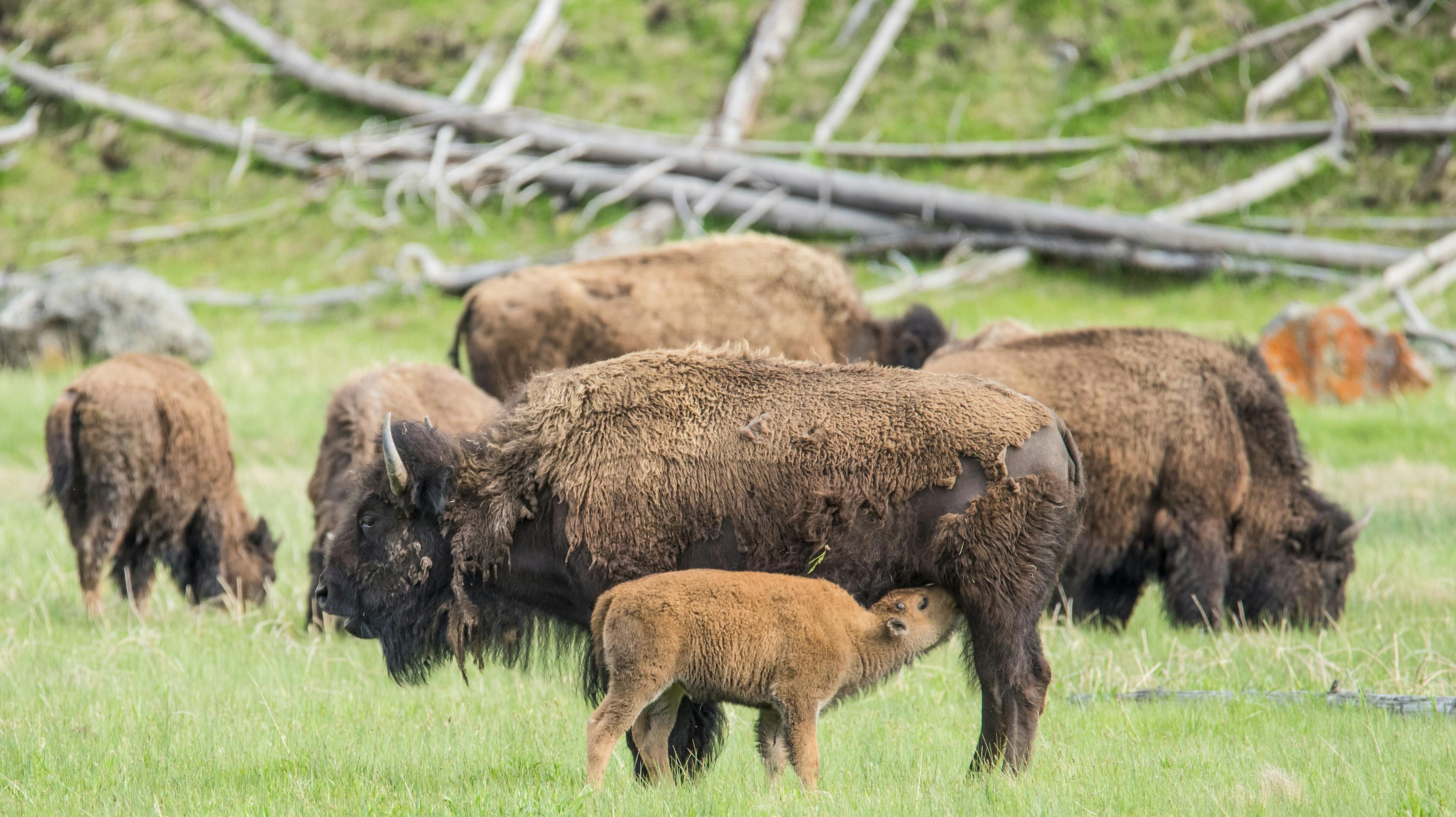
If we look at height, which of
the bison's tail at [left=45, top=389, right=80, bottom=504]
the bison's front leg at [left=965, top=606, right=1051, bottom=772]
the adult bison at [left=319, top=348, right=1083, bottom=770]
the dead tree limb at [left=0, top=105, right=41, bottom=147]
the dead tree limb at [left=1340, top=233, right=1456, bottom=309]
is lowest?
the dead tree limb at [left=1340, top=233, right=1456, bottom=309]

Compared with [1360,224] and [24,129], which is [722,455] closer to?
[1360,224]

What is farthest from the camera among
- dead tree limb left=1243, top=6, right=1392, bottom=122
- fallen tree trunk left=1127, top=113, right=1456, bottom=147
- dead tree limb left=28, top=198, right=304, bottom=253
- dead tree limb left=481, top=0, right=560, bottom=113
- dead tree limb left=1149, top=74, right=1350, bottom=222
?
dead tree limb left=481, top=0, right=560, bottom=113

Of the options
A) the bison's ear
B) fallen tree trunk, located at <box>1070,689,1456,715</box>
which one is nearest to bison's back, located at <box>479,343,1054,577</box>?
fallen tree trunk, located at <box>1070,689,1456,715</box>

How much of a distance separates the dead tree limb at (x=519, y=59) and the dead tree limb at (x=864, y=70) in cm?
528

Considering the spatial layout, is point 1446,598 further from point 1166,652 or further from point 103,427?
point 103,427

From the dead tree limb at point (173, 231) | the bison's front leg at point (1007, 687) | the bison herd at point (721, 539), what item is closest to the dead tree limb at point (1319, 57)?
the dead tree limb at point (173, 231)

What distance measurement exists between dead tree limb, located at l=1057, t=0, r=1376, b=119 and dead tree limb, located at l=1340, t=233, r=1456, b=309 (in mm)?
5152

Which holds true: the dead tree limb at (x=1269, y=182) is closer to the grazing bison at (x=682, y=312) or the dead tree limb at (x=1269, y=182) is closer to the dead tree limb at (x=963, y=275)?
the dead tree limb at (x=963, y=275)

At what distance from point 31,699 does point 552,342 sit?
195 inches

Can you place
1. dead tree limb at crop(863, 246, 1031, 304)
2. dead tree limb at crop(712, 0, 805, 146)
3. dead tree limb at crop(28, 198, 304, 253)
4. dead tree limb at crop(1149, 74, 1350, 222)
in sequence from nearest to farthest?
dead tree limb at crop(863, 246, 1031, 304), dead tree limb at crop(1149, 74, 1350, 222), dead tree limb at crop(712, 0, 805, 146), dead tree limb at crop(28, 198, 304, 253)

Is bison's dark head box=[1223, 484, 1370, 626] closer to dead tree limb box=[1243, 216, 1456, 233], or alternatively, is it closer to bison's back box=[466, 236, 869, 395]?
bison's back box=[466, 236, 869, 395]

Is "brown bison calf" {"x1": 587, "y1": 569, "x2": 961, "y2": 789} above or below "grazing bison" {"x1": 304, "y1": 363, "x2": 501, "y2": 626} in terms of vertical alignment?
above

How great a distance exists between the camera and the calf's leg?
5359 mm

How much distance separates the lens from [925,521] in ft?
17.1
